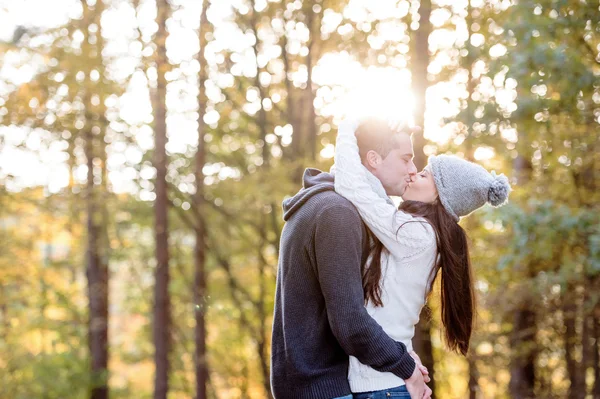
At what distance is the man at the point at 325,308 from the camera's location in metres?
2.20

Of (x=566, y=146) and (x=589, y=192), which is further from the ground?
(x=566, y=146)

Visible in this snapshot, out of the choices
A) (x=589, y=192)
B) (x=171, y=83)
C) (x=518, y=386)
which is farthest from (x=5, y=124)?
(x=518, y=386)

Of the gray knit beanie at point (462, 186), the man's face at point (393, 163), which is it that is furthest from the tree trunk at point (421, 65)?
the man's face at point (393, 163)

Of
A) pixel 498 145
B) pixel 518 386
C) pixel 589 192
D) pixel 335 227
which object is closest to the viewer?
pixel 335 227

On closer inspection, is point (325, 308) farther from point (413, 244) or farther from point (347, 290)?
point (413, 244)

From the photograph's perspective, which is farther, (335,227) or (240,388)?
(240,388)

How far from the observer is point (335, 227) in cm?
222

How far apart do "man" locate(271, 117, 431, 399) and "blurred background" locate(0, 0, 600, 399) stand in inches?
134

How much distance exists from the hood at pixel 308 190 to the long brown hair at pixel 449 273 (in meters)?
0.25

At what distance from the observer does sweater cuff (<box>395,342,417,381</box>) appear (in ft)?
7.51

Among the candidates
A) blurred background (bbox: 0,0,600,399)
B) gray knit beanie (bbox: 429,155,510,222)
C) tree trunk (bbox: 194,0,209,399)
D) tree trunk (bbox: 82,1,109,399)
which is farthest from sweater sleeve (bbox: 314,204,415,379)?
tree trunk (bbox: 82,1,109,399)

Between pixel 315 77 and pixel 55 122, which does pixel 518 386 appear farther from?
pixel 55 122

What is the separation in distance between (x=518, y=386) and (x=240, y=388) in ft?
28.7

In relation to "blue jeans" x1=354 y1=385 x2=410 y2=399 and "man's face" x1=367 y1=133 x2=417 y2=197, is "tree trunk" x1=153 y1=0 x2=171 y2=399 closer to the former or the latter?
"man's face" x1=367 y1=133 x2=417 y2=197
